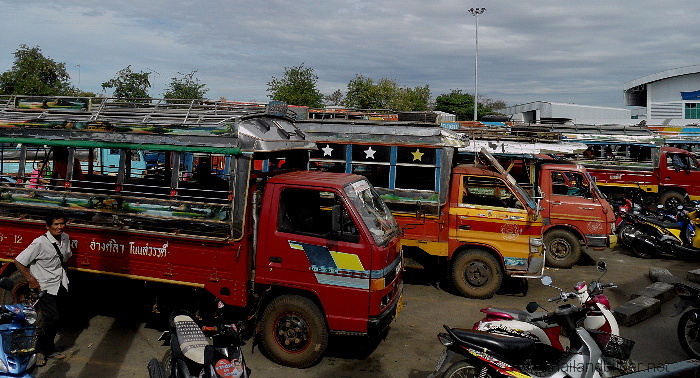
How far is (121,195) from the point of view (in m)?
6.71

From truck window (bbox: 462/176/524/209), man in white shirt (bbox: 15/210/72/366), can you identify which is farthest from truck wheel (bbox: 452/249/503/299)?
man in white shirt (bbox: 15/210/72/366)

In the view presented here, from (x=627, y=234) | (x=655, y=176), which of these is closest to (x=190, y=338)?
(x=627, y=234)

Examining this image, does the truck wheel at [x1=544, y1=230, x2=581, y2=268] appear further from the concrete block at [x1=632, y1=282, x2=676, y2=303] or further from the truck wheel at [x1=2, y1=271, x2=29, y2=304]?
the truck wheel at [x1=2, y1=271, x2=29, y2=304]

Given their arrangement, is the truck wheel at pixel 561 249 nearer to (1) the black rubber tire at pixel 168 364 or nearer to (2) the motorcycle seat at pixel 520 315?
(2) the motorcycle seat at pixel 520 315

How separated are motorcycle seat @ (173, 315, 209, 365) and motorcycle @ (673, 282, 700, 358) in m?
5.70

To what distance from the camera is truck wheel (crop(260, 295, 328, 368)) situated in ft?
19.8

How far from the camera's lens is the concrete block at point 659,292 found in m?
8.90

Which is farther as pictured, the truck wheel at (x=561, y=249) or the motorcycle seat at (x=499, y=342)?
the truck wheel at (x=561, y=249)

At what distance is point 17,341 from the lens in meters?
4.72

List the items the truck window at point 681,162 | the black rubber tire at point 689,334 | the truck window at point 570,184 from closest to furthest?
1. the black rubber tire at point 689,334
2. the truck window at point 570,184
3. the truck window at point 681,162

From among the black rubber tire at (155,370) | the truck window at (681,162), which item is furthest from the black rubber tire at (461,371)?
the truck window at (681,162)

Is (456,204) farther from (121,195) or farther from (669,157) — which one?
(669,157)

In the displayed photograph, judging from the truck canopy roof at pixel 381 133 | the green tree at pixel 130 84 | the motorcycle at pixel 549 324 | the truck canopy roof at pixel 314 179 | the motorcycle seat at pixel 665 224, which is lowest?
the motorcycle at pixel 549 324

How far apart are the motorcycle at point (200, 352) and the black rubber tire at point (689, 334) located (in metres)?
5.57
